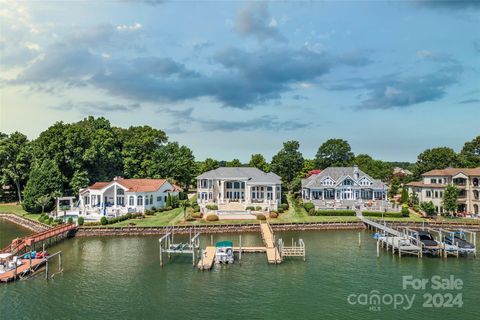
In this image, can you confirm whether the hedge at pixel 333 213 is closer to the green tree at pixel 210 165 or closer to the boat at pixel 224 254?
the boat at pixel 224 254

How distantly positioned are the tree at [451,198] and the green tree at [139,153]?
56027 millimetres

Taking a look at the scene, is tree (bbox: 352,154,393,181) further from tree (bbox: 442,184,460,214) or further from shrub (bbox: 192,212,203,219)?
shrub (bbox: 192,212,203,219)

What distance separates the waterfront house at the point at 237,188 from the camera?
68.1 meters

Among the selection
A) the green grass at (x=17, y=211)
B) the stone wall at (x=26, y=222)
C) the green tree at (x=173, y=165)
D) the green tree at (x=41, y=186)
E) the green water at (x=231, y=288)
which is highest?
the green tree at (x=173, y=165)

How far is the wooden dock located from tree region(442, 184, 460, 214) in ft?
134

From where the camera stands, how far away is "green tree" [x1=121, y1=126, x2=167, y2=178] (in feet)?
265

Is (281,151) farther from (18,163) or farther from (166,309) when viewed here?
(166,309)

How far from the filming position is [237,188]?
235 feet

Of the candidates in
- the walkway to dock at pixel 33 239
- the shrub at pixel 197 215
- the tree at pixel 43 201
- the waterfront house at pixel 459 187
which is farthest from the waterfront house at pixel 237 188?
the waterfront house at pixel 459 187

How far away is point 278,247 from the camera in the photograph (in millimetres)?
41562

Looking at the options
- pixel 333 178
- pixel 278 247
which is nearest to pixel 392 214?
pixel 333 178

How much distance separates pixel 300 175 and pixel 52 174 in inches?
2083

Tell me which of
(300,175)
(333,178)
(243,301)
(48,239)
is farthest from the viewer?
(300,175)

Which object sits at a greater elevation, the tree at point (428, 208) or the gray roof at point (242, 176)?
the gray roof at point (242, 176)
